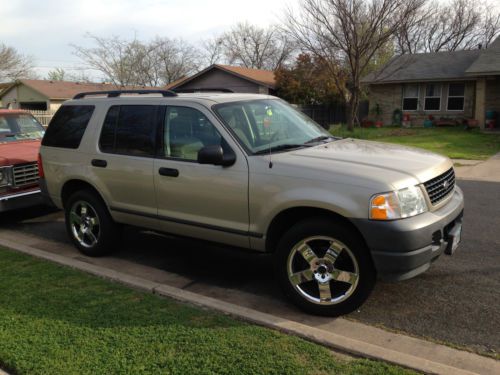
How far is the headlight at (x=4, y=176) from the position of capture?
6895 mm

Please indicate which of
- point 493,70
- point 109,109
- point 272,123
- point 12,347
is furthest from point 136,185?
point 493,70

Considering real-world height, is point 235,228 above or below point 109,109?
below

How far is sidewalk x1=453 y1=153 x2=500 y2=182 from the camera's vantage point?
1030 centimetres

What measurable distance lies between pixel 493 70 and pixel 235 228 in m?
19.8

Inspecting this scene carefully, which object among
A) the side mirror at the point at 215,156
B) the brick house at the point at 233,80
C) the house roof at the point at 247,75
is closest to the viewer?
the side mirror at the point at 215,156

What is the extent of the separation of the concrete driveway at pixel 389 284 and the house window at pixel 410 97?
2026 centimetres

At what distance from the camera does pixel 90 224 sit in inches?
221

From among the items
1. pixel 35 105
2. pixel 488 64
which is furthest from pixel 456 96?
pixel 35 105

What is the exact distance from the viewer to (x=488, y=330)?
11.9 ft

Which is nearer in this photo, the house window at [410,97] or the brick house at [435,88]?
the brick house at [435,88]

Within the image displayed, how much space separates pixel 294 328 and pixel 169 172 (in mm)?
1969

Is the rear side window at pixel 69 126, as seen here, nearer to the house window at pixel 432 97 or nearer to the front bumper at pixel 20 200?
the front bumper at pixel 20 200

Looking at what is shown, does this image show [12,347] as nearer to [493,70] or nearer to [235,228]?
[235,228]

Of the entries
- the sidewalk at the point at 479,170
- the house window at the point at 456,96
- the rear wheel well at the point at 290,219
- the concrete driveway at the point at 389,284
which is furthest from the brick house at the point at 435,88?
the rear wheel well at the point at 290,219
